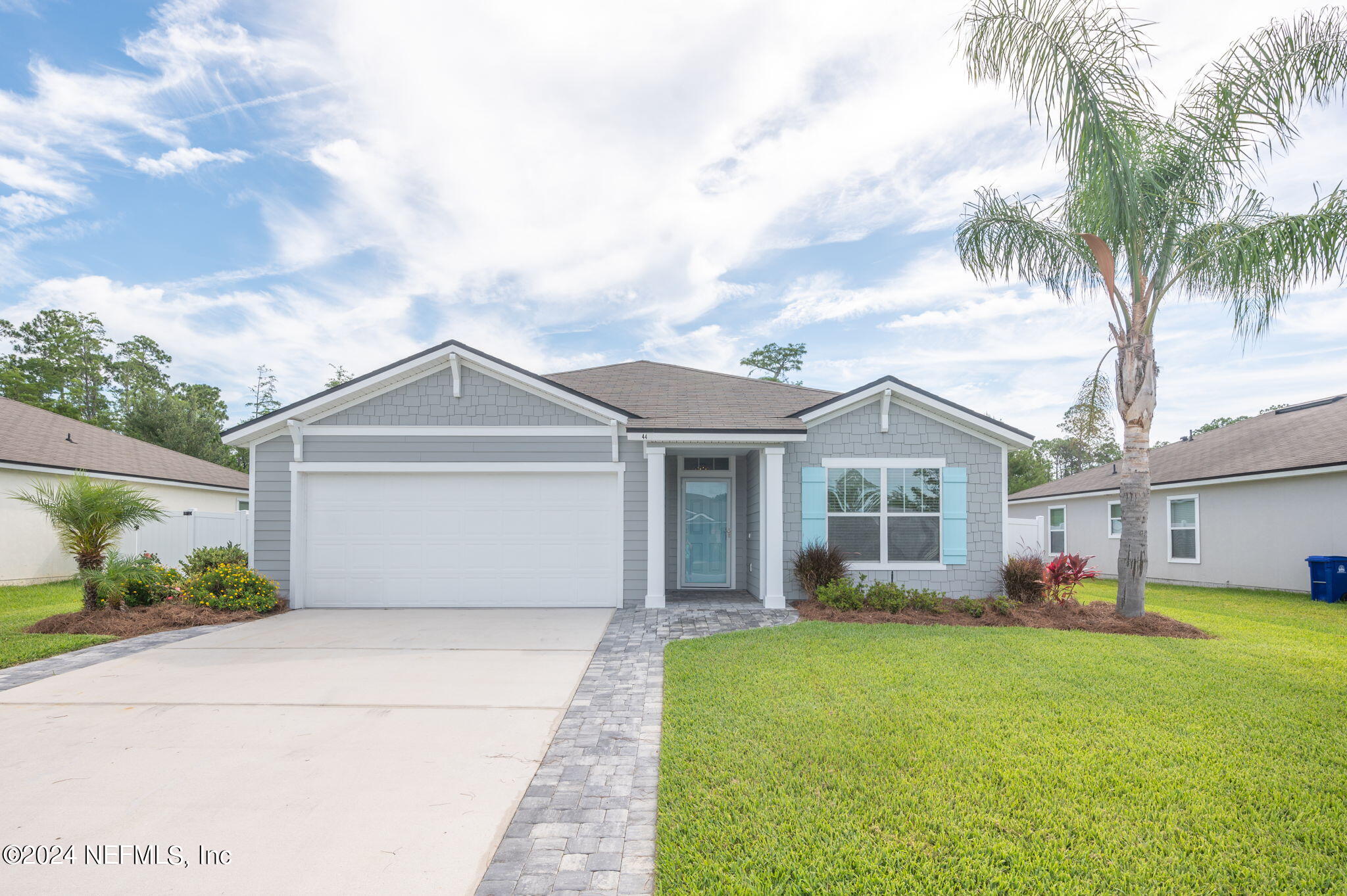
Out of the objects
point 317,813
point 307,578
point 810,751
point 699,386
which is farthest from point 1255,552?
point 307,578

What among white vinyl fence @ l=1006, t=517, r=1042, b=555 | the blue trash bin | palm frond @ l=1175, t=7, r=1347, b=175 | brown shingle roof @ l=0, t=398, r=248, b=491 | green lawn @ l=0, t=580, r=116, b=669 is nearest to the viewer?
green lawn @ l=0, t=580, r=116, b=669

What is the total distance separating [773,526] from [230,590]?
26.8 feet

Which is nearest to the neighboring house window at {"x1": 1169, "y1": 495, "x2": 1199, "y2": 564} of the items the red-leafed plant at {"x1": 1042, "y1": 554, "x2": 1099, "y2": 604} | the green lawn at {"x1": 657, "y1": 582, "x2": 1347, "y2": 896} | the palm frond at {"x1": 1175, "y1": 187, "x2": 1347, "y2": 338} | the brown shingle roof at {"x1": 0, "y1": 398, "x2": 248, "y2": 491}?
the red-leafed plant at {"x1": 1042, "y1": 554, "x2": 1099, "y2": 604}

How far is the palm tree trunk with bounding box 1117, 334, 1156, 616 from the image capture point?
9.02 meters

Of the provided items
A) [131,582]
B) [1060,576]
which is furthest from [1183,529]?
[131,582]

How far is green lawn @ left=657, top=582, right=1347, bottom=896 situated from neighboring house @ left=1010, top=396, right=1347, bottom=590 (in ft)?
21.7

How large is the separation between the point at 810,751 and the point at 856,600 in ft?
18.3

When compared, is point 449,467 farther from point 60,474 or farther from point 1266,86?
point 1266,86

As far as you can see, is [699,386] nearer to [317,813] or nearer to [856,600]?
[856,600]

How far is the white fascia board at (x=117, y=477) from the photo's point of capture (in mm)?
13102

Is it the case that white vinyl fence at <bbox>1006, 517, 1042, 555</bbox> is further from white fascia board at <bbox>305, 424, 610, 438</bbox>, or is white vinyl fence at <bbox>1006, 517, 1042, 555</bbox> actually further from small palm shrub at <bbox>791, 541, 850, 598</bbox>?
white fascia board at <bbox>305, 424, 610, 438</bbox>

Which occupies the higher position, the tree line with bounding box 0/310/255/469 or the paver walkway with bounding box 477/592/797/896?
the tree line with bounding box 0/310/255/469

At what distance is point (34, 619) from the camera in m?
9.09

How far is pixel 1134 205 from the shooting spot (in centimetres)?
814
